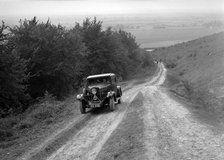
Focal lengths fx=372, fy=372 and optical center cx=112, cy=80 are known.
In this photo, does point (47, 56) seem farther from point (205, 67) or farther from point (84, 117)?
point (205, 67)

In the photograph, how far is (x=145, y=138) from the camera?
14.0m

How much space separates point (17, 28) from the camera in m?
37.3

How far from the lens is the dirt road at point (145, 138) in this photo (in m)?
12.3

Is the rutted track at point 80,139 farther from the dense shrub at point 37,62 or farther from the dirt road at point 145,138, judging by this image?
the dense shrub at point 37,62

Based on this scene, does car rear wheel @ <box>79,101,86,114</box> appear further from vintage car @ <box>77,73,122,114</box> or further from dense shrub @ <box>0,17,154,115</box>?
dense shrub @ <box>0,17,154,115</box>

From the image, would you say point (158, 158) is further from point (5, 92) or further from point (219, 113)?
point (5, 92)

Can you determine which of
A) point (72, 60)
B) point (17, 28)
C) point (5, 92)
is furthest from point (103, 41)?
point (5, 92)

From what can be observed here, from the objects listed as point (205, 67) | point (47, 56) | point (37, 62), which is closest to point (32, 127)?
point (37, 62)

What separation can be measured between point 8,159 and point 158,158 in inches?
221

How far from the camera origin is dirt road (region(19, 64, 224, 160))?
12320 millimetres

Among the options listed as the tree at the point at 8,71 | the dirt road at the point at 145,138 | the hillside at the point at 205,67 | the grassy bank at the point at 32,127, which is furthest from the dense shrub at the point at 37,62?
the hillside at the point at 205,67

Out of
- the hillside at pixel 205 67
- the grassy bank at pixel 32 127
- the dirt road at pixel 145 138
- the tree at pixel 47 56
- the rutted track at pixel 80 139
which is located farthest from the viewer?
the hillside at pixel 205 67

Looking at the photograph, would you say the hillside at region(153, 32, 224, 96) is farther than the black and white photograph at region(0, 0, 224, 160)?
Yes

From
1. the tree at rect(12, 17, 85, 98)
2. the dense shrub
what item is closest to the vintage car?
the dense shrub
